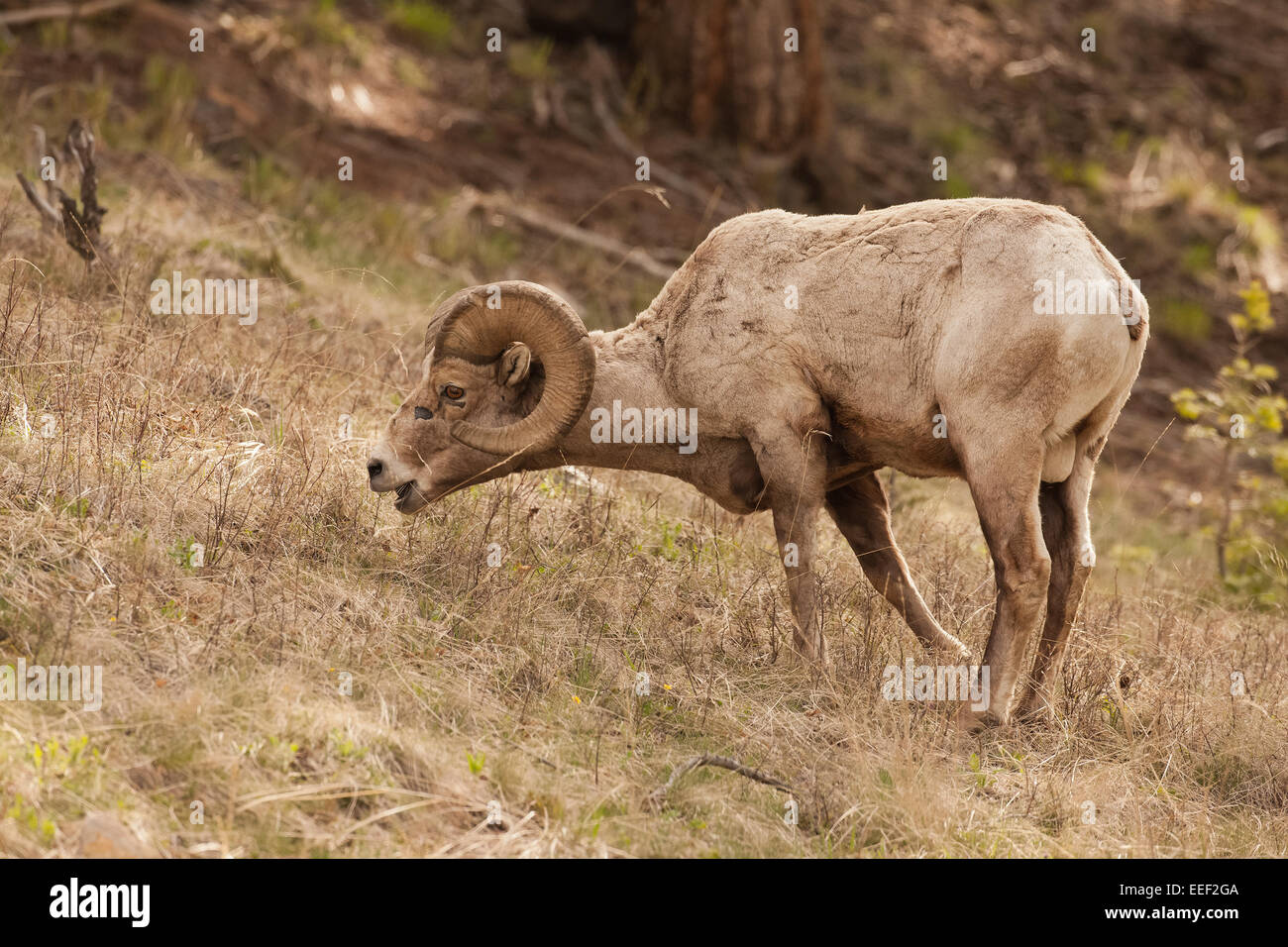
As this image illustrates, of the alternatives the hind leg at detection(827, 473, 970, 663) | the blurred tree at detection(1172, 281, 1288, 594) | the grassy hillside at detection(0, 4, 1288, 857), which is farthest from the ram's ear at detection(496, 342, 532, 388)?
the blurred tree at detection(1172, 281, 1288, 594)

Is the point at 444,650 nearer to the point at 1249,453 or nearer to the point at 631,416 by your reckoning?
the point at 631,416

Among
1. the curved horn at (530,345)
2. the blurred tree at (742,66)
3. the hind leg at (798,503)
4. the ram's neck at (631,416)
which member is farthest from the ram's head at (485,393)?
the blurred tree at (742,66)

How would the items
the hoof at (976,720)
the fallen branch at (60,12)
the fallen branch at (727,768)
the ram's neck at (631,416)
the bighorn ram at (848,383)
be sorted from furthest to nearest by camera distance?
the fallen branch at (60,12)
the ram's neck at (631,416)
the hoof at (976,720)
the bighorn ram at (848,383)
the fallen branch at (727,768)


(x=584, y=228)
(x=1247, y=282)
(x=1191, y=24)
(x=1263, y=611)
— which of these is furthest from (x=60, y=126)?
(x=1191, y=24)

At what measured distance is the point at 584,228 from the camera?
48.5 feet

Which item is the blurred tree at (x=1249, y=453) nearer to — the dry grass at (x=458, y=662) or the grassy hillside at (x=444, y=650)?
the grassy hillside at (x=444, y=650)

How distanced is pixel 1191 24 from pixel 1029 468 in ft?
61.2

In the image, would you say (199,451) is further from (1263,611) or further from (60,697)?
(1263,611)

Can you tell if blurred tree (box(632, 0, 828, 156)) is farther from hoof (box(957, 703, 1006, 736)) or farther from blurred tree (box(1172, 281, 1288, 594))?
hoof (box(957, 703, 1006, 736))

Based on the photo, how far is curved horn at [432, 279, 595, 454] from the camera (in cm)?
662

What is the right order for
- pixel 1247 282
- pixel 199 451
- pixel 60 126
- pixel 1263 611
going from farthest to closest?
pixel 1247 282 → pixel 60 126 → pixel 1263 611 → pixel 199 451

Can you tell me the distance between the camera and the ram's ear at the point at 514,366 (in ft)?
22.5

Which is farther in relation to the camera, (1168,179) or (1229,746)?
(1168,179)

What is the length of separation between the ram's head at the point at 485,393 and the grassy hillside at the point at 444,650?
1.40 ft
